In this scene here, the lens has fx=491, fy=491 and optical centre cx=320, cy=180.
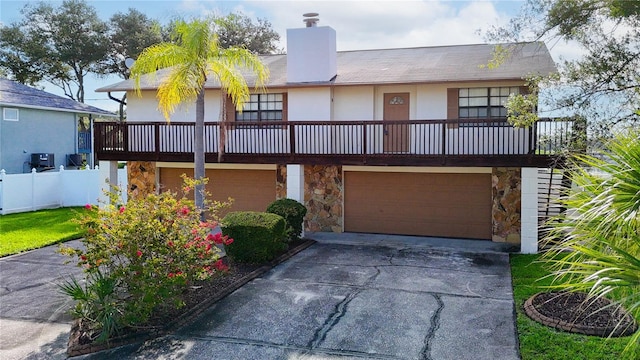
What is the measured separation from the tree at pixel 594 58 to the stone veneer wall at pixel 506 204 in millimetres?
3586

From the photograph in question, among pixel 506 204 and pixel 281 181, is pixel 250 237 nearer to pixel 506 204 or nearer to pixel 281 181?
pixel 281 181

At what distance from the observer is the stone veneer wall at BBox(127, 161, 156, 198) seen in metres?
16.8

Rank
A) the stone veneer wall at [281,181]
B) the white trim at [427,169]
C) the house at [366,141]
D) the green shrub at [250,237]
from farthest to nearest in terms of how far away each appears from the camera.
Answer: the stone veneer wall at [281,181] → the white trim at [427,169] → the house at [366,141] → the green shrub at [250,237]

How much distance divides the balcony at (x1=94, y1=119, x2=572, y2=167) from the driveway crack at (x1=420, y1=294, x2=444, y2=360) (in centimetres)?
535

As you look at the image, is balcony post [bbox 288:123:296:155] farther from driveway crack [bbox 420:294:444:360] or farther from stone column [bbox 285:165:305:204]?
driveway crack [bbox 420:294:444:360]

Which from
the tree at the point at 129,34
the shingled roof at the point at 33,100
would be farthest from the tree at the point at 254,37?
the shingled roof at the point at 33,100

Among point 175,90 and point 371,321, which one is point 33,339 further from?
point 175,90

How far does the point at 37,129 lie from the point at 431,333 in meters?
23.2

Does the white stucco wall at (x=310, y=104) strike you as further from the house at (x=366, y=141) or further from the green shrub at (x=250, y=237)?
the green shrub at (x=250, y=237)

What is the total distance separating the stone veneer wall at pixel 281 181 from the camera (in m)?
15.5

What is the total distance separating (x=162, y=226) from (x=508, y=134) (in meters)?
9.39

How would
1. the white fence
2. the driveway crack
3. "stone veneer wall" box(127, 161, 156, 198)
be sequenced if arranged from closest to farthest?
1. the driveway crack
2. "stone veneer wall" box(127, 161, 156, 198)
3. the white fence

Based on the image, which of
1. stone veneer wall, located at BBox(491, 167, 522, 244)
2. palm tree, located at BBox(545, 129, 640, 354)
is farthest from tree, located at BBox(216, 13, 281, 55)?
palm tree, located at BBox(545, 129, 640, 354)

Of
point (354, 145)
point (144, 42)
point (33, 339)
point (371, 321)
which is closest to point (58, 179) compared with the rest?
point (354, 145)
